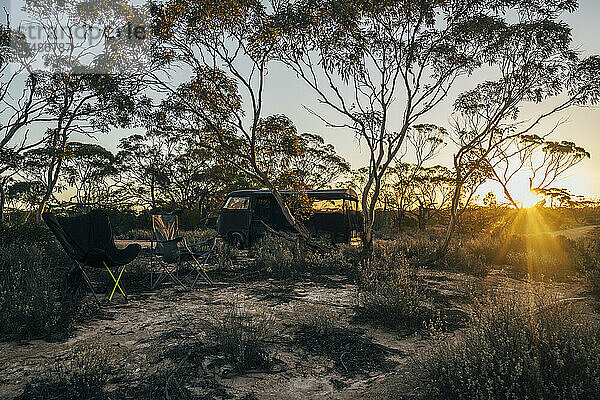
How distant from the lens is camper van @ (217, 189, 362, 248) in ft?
40.3

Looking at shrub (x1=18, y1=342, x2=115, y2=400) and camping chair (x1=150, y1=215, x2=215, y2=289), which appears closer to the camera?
shrub (x1=18, y1=342, x2=115, y2=400)

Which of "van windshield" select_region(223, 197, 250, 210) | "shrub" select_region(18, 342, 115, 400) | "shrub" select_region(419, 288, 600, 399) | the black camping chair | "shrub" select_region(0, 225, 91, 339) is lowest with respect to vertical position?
"shrub" select_region(18, 342, 115, 400)

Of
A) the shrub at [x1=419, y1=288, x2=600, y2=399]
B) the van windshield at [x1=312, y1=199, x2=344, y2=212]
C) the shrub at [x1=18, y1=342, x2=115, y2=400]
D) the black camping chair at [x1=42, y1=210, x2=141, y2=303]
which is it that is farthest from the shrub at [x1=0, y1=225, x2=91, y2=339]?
the van windshield at [x1=312, y1=199, x2=344, y2=212]

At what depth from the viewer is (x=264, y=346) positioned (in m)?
3.90

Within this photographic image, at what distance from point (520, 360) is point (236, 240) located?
11196 mm

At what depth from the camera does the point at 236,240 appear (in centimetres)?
1316

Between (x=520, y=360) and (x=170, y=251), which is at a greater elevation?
(x=170, y=251)

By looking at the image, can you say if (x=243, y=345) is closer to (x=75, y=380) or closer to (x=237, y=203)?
(x=75, y=380)

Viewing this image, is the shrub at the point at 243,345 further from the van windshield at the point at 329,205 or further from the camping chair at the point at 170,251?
the van windshield at the point at 329,205

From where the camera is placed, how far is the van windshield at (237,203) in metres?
13.1

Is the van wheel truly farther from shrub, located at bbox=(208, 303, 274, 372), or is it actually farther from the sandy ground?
shrub, located at bbox=(208, 303, 274, 372)

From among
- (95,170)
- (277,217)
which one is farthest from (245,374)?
(95,170)

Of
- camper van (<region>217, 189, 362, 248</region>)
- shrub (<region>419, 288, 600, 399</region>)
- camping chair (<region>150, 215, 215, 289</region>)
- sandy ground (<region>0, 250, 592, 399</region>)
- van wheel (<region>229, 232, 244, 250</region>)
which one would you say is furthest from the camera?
van wheel (<region>229, 232, 244, 250</region>)

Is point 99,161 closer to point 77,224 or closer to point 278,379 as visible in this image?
point 77,224
